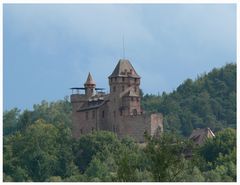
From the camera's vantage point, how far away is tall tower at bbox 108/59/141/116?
7750 centimetres

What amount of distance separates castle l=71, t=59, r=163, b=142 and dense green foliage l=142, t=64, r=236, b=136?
80.0 ft

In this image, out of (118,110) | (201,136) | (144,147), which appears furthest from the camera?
(201,136)

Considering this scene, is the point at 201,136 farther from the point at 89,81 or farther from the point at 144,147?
the point at 144,147

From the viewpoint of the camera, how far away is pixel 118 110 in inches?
3049

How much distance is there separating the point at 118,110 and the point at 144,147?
16952 mm

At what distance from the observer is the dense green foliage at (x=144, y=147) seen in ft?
131

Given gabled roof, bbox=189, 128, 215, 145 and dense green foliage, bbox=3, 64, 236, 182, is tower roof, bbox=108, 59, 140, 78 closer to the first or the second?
dense green foliage, bbox=3, 64, 236, 182

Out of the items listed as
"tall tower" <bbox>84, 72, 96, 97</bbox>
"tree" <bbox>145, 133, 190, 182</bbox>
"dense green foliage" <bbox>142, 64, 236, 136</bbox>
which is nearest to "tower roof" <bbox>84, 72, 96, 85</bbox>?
"tall tower" <bbox>84, 72, 96, 97</bbox>

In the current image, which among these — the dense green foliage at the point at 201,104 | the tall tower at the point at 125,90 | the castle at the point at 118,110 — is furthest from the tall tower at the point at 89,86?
the dense green foliage at the point at 201,104

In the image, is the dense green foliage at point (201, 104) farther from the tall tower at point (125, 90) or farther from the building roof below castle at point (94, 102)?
the tall tower at point (125, 90)

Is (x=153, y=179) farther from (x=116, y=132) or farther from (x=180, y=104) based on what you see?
(x=180, y=104)

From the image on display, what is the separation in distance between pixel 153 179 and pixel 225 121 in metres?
72.5

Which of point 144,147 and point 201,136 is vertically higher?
point 201,136

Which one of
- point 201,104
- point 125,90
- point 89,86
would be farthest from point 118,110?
point 201,104
